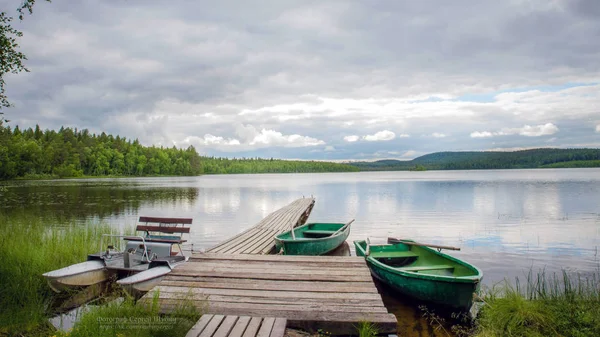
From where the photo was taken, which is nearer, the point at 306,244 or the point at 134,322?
the point at 134,322

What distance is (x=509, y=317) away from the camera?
19.9 ft

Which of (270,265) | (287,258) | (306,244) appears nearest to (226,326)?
(270,265)

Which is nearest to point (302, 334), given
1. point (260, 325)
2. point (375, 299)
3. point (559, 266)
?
point (260, 325)

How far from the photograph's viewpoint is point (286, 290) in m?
6.19

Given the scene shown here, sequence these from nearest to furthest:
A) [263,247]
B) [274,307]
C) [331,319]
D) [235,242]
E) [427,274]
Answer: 1. [331,319]
2. [274,307]
3. [427,274]
4. [263,247]
5. [235,242]

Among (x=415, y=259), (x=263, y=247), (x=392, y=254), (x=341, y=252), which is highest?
(x=263, y=247)

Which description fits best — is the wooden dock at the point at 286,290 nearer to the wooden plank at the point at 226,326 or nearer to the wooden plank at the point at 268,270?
the wooden plank at the point at 268,270

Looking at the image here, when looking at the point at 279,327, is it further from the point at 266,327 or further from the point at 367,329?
the point at 367,329

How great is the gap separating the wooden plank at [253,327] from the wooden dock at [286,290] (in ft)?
0.86

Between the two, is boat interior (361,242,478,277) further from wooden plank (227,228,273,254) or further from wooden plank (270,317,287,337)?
wooden plank (270,317,287,337)

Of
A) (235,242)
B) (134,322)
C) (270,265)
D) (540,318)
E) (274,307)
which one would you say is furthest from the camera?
(235,242)

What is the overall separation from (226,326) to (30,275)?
5.44m

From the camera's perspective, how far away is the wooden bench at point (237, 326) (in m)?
4.54

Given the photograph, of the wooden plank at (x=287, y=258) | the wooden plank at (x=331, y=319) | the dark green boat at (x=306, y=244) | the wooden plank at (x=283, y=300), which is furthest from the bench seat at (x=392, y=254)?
the wooden plank at (x=331, y=319)
